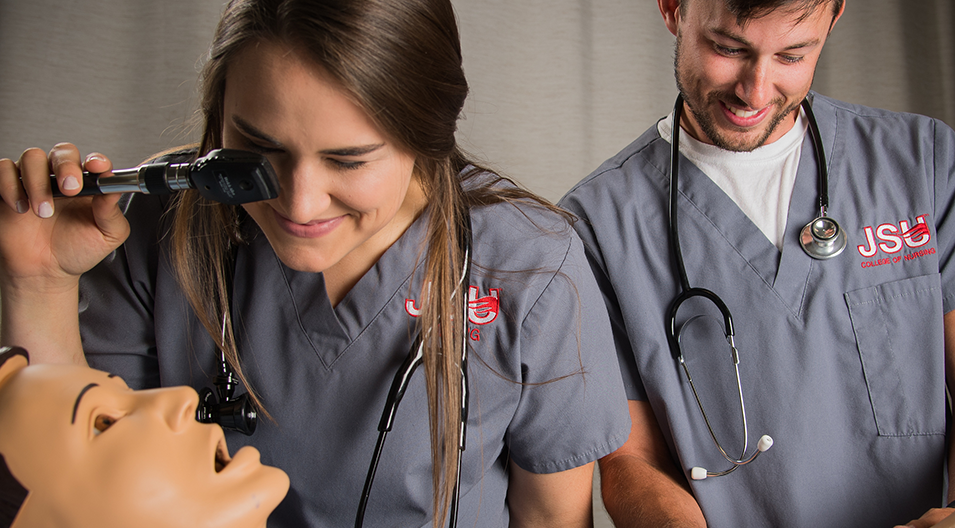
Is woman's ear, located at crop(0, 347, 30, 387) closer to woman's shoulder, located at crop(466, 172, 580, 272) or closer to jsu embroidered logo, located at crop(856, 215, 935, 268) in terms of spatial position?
woman's shoulder, located at crop(466, 172, 580, 272)

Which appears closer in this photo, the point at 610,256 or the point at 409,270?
the point at 409,270

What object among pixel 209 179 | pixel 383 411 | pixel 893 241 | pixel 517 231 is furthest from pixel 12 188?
pixel 893 241

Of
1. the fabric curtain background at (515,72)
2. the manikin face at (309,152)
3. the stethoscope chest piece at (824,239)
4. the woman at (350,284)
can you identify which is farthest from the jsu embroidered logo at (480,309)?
the fabric curtain background at (515,72)

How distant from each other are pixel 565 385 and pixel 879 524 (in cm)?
59

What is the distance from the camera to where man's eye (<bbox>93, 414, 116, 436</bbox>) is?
57 cm

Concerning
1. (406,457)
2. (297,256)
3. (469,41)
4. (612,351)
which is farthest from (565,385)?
(469,41)

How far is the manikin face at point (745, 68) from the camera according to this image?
42.7 inches

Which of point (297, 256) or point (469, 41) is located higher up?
point (469, 41)

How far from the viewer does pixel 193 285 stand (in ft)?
3.19

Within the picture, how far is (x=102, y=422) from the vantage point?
1.91 feet

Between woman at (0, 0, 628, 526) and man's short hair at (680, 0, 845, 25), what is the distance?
443 millimetres

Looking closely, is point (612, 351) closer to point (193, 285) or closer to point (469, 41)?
point (193, 285)

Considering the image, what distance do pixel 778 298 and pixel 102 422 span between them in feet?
3.32

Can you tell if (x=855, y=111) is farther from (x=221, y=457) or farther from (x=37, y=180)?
(x=37, y=180)
